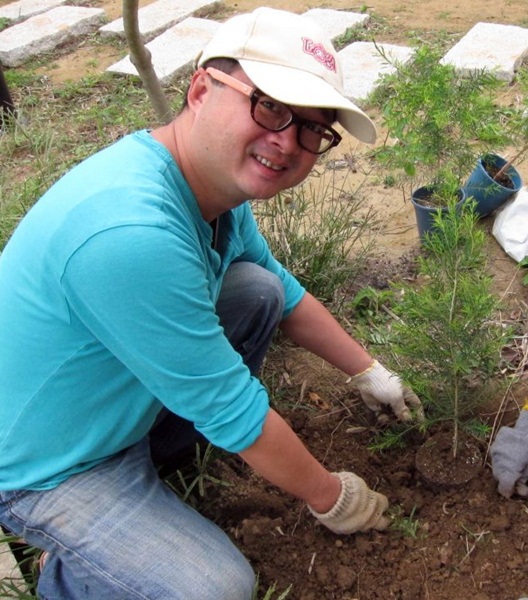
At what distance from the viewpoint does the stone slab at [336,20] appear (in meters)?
5.44

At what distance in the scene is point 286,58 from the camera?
63.6 inches

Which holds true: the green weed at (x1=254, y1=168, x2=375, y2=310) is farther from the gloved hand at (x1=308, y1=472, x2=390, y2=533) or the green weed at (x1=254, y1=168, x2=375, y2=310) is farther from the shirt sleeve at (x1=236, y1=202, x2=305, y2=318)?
the gloved hand at (x1=308, y1=472, x2=390, y2=533)

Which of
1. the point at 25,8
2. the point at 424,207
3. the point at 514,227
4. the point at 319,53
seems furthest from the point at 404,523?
the point at 25,8

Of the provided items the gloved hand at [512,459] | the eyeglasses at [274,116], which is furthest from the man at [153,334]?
the gloved hand at [512,459]

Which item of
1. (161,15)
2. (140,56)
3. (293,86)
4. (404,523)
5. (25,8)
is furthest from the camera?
(25,8)

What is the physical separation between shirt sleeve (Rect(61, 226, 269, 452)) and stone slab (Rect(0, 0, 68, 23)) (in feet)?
18.9

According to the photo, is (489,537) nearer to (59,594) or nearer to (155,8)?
(59,594)

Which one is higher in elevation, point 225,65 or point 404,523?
point 225,65

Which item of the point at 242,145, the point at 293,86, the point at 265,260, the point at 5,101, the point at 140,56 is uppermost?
the point at 293,86

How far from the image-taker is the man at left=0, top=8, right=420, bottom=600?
1.57m

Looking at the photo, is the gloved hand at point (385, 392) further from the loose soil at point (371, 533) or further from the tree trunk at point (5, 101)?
the tree trunk at point (5, 101)

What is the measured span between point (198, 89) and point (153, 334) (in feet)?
1.88

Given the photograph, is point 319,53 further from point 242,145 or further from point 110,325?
point 110,325

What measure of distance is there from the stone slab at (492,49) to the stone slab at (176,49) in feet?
5.94
